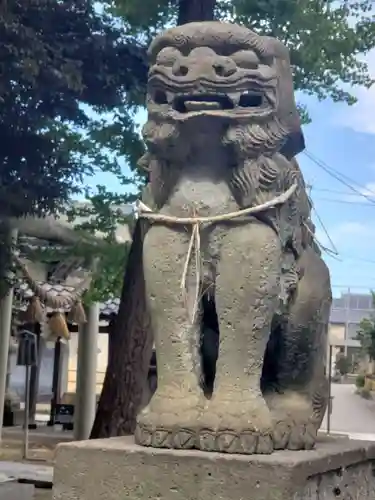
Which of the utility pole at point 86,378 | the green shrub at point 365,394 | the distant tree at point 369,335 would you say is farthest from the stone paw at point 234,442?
the green shrub at point 365,394

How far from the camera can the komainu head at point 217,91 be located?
2.27 metres

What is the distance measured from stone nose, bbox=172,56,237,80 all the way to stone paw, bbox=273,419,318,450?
97cm

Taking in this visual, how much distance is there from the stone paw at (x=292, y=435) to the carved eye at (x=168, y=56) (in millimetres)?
1042

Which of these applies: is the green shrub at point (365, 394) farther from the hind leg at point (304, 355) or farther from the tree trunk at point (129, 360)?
the hind leg at point (304, 355)

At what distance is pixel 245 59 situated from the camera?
2305 millimetres

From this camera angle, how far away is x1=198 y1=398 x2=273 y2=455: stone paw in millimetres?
2123

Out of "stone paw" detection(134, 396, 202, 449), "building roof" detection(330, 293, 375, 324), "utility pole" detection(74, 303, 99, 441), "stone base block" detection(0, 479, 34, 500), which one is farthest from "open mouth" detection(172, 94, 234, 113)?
"building roof" detection(330, 293, 375, 324)

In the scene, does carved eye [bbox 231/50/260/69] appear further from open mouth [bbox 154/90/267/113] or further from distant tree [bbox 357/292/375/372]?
distant tree [bbox 357/292/375/372]

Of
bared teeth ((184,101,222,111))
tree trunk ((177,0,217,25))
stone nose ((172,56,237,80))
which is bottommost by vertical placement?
bared teeth ((184,101,222,111))

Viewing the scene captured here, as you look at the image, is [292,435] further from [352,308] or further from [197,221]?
[352,308]

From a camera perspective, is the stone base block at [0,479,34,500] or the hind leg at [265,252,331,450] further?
the stone base block at [0,479,34,500]

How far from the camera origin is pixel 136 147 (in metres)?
6.65

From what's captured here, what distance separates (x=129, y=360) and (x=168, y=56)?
3904mm

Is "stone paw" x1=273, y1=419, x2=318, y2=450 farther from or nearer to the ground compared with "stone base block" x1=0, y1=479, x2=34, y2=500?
farther from the ground
